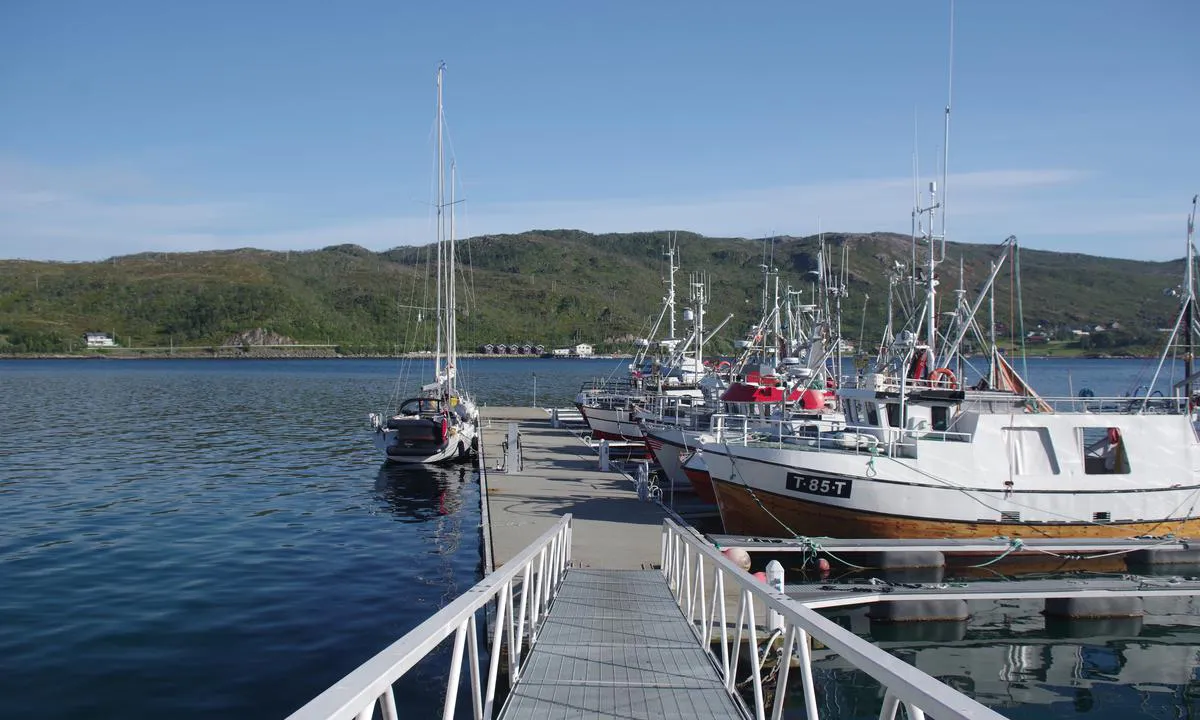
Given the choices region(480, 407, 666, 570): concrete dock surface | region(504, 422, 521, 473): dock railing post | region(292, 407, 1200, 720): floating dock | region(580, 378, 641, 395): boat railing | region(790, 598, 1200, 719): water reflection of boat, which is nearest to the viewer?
region(292, 407, 1200, 720): floating dock

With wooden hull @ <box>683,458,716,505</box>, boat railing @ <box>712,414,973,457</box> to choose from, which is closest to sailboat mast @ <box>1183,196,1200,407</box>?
boat railing @ <box>712,414,973,457</box>

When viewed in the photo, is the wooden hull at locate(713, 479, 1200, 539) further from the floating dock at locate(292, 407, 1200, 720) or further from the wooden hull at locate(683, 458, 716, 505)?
the wooden hull at locate(683, 458, 716, 505)

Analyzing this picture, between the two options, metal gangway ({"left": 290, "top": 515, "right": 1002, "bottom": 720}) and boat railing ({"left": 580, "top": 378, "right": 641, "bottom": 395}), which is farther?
boat railing ({"left": 580, "top": 378, "right": 641, "bottom": 395})

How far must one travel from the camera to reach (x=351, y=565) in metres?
20.9

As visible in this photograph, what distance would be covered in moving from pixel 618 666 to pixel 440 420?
2863 centimetres

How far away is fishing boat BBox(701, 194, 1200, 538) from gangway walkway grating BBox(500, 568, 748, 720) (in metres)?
9.03

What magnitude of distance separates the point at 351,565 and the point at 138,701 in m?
8.41

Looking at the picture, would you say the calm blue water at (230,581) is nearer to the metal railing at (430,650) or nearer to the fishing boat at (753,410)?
the metal railing at (430,650)

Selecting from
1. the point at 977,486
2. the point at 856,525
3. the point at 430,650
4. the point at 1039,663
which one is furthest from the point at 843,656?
the point at 977,486

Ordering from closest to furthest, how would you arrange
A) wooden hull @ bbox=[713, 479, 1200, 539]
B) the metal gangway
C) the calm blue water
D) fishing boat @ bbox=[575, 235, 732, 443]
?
the metal gangway, the calm blue water, wooden hull @ bbox=[713, 479, 1200, 539], fishing boat @ bbox=[575, 235, 732, 443]

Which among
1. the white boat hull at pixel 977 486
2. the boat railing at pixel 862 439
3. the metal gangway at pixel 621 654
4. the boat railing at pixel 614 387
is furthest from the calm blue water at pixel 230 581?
the boat railing at pixel 614 387

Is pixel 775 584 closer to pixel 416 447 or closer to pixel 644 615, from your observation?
pixel 644 615

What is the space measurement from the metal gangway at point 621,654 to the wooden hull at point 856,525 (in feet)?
21.4

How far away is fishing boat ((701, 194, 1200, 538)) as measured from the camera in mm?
20500
